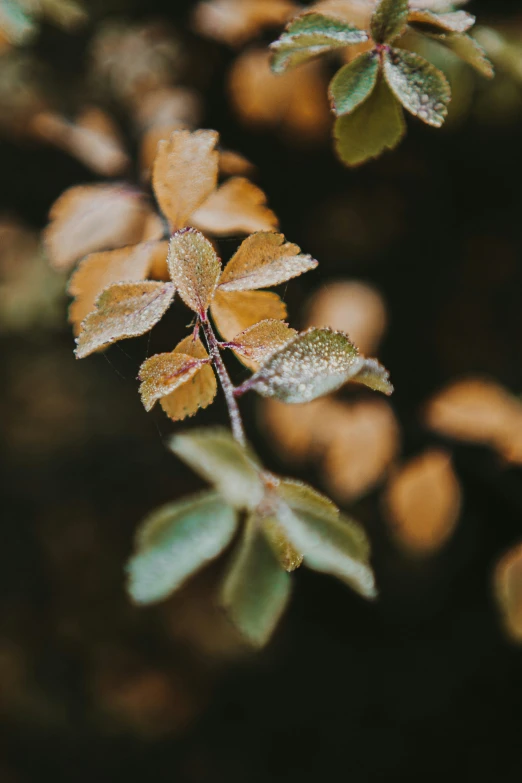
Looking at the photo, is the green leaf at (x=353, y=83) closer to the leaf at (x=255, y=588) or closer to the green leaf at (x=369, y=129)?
the green leaf at (x=369, y=129)

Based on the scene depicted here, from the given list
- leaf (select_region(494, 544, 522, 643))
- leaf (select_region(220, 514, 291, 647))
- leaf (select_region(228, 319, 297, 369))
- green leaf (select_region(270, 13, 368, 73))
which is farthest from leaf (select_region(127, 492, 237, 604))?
leaf (select_region(494, 544, 522, 643))

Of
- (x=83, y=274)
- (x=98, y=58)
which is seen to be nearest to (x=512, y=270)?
(x=98, y=58)

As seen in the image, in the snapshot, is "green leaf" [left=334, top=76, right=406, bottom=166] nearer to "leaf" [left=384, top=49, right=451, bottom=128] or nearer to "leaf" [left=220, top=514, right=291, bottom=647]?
"leaf" [left=384, top=49, right=451, bottom=128]

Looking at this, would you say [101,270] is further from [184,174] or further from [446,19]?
[446,19]

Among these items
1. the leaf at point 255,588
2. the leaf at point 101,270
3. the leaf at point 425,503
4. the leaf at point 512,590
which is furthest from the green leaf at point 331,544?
the leaf at point 425,503

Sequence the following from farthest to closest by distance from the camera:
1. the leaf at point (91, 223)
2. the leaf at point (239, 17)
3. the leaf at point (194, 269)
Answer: the leaf at point (239, 17), the leaf at point (91, 223), the leaf at point (194, 269)

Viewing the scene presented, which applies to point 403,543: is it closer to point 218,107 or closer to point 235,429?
point 235,429

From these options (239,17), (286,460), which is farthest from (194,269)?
(286,460)
